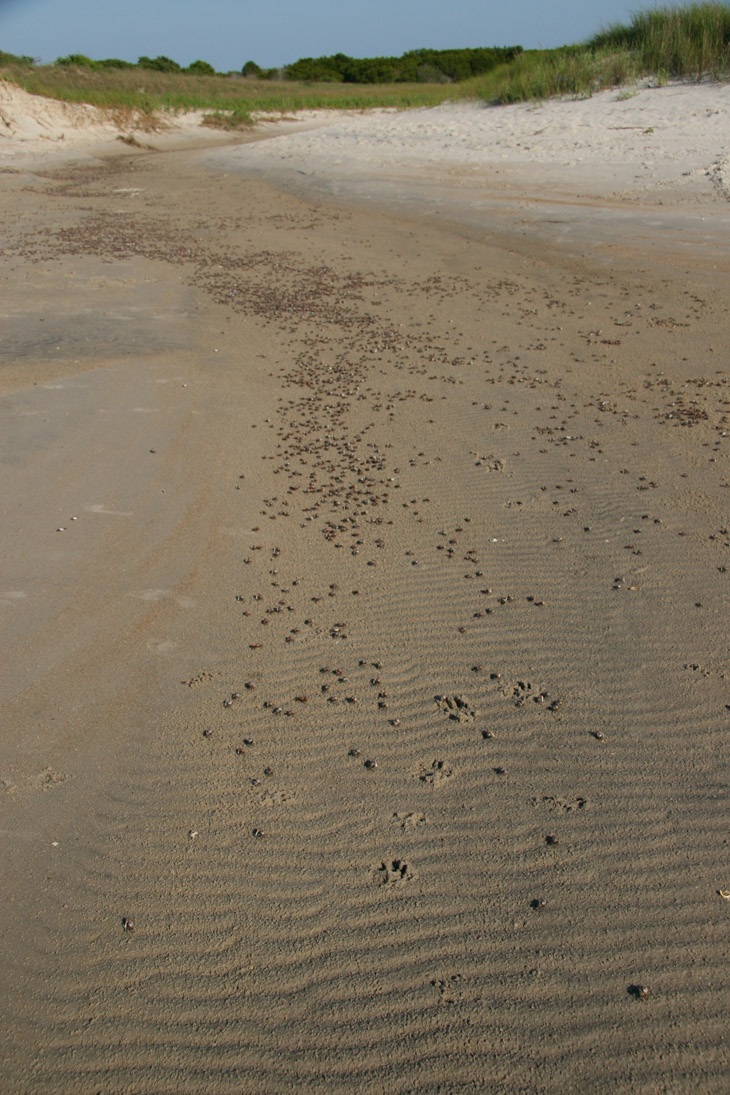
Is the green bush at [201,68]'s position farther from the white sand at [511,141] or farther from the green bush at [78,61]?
the white sand at [511,141]

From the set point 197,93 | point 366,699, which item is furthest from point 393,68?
point 366,699

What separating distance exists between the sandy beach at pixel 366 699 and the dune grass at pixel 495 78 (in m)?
16.7

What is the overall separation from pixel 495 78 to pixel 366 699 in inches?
1227

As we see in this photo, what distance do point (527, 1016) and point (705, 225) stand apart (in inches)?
564

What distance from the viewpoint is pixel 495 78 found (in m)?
29.5

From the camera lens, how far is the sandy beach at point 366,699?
2871mm

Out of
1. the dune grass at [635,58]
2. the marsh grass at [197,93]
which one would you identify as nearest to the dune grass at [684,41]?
the dune grass at [635,58]

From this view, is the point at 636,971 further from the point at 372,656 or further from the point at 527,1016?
the point at 372,656

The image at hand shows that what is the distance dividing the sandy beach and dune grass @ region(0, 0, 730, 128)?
54.8ft

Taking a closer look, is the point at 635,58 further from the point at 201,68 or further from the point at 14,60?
the point at 201,68

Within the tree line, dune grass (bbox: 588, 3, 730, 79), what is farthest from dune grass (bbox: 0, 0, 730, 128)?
the tree line

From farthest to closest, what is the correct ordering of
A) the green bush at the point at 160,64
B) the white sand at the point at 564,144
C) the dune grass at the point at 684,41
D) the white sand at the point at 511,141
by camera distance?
1. the green bush at the point at 160,64
2. the dune grass at the point at 684,41
3. the white sand at the point at 511,141
4. the white sand at the point at 564,144

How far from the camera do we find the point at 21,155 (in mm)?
27828

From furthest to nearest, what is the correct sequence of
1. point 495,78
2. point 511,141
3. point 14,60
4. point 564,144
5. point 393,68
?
1. point 393,68
2. point 14,60
3. point 495,78
4. point 511,141
5. point 564,144
